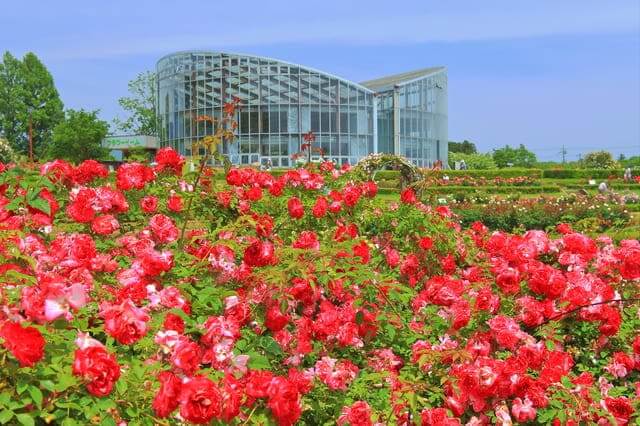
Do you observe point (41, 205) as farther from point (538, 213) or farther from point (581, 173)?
point (581, 173)

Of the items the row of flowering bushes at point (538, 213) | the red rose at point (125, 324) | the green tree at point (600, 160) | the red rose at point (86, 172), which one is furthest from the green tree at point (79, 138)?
the red rose at point (125, 324)

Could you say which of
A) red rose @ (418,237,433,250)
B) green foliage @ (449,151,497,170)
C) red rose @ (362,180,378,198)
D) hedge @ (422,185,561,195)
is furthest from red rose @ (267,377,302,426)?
green foliage @ (449,151,497,170)

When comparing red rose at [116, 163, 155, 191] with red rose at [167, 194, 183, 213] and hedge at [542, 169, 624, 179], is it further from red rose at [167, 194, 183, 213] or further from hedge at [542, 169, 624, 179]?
hedge at [542, 169, 624, 179]

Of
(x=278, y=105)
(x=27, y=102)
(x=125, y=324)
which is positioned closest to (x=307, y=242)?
(x=125, y=324)

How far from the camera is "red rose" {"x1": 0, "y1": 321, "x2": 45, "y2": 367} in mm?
1226

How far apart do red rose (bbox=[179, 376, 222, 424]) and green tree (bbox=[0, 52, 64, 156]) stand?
42913 millimetres

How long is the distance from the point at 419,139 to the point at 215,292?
118ft

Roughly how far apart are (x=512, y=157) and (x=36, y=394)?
4866cm

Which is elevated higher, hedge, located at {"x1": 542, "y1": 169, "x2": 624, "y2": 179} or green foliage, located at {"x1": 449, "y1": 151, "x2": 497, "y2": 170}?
green foliage, located at {"x1": 449, "y1": 151, "x2": 497, "y2": 170}

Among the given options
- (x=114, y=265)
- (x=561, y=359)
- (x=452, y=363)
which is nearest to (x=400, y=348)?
(x=452, y=363)

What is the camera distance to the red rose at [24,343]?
1.23m

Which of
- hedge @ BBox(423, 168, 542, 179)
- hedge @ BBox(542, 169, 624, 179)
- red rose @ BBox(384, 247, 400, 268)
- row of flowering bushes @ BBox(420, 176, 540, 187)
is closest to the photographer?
red rose @ BBox(384, 247, 400, 268)

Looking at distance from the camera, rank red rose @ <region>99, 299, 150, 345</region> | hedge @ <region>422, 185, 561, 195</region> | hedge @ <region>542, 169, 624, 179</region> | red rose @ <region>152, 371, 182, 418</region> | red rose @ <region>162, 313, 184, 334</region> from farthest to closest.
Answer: hedge @ <region>542, 169, 624, 179</region>
hedge @ <region>422, 185, 561, 195</region>
red rose @ <region>162, 313, 184, 334</region>
red rose @ <region>99, 299, 150, 345</region>
red rose @ <region>152, 371, 182, 418</region>

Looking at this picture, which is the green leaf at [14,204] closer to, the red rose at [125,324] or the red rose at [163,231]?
the red rose at [163,231]
